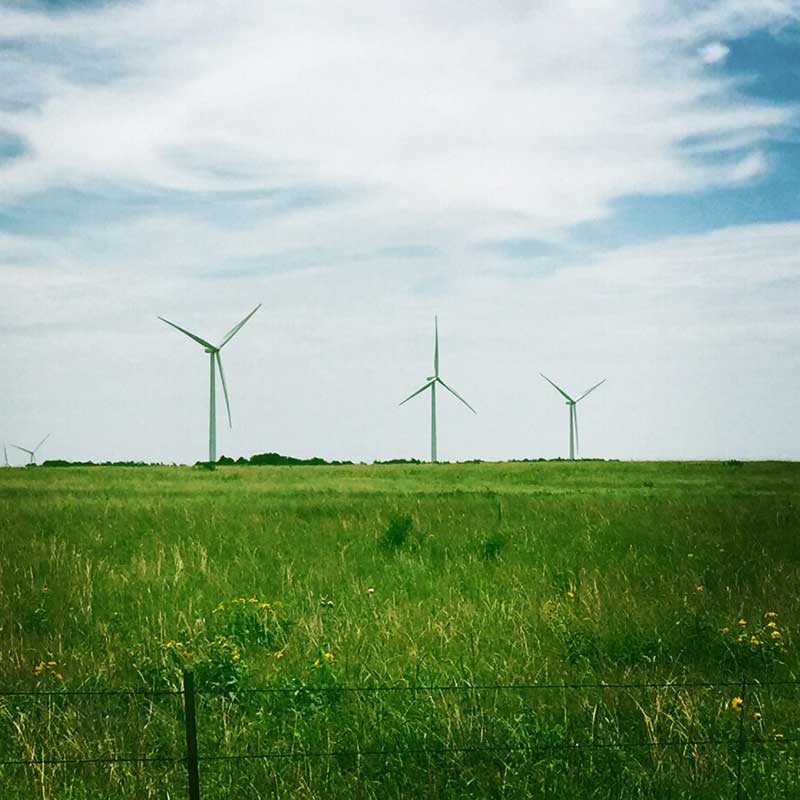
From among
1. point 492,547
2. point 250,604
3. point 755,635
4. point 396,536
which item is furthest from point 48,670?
point 492,547

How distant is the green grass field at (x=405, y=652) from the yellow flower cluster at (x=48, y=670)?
39 mm

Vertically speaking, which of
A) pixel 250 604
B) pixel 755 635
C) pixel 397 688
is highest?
pixel 397 688

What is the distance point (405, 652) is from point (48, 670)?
4.20 m

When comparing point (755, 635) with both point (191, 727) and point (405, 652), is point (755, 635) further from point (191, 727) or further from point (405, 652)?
point (191, 727)

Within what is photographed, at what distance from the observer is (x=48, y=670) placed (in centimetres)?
1144

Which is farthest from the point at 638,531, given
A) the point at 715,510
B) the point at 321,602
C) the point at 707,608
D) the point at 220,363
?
the point at 220,363

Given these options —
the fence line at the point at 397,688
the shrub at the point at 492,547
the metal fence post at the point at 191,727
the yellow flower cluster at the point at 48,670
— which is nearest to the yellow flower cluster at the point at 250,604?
the yellow flower cluster at the point at 48,670

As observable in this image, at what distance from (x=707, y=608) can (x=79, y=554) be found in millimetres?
11111

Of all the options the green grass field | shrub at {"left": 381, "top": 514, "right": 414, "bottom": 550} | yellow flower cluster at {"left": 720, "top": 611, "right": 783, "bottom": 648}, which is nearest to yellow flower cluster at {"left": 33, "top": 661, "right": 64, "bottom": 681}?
the green grass field

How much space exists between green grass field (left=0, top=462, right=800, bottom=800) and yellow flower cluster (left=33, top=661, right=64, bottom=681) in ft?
0.13

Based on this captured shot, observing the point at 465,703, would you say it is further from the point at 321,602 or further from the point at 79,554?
the point at 79,554

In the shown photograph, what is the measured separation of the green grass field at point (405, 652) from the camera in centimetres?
829

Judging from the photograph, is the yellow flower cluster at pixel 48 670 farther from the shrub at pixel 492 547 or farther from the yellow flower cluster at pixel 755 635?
the shrub at pixel 492 547

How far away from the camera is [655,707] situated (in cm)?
938
